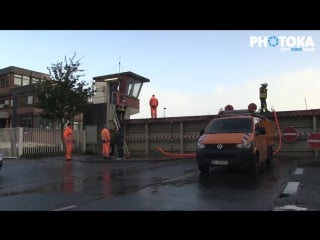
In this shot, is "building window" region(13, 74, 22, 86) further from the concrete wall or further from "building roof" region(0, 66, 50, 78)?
the concrete wall

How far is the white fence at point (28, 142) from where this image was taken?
23422 mm

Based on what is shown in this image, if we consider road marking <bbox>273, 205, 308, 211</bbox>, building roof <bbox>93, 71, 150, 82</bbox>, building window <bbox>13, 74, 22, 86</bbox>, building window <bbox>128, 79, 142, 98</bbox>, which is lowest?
road marking <bbox>273, 205, 308, 211</bbox>

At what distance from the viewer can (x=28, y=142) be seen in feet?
77.8

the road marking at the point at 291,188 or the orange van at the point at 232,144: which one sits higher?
the orange van at the point at 232,144

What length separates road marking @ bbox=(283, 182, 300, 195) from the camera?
8962 millimetres

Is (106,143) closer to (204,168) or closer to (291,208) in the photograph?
(204,168)

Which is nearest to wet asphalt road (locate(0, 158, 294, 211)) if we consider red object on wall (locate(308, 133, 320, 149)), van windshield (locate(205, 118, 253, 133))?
van windshield (locate(205, 118, 253, 133))

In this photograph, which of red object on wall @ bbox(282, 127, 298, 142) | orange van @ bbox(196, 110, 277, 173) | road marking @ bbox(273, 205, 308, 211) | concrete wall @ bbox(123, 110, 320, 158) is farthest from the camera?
concrete wall @ bbox(123, 110, 320, 158)

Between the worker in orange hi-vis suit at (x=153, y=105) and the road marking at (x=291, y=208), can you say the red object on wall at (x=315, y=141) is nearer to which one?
the road marking at (x=291, y=208)

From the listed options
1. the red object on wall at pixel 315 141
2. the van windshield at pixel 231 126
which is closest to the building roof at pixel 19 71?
the van windshield at pixel 231 126

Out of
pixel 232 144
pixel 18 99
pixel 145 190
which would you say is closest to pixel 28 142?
pixel 232 144

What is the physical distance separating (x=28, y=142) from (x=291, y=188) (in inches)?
704

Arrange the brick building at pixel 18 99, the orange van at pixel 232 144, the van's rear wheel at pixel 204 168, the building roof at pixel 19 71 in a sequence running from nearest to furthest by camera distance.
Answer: the orange van at pixel 232 144
the van's rear wheel at pixel 204 168
the brick building at pixel 18 99
the building roof at pixel 19 71

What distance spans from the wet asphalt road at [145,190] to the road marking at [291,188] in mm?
169
